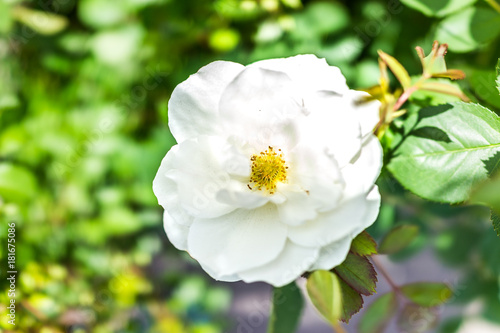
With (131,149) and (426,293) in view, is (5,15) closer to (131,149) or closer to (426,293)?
(131,149)

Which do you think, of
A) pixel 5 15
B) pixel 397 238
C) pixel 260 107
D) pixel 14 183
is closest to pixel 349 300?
pixel 397 238

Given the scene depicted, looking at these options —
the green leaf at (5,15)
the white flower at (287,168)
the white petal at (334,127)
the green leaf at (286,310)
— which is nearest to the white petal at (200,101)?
the white flower at (287,168)

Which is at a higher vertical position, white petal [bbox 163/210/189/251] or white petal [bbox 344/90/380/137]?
white petal [bbox 344/90/380/137]

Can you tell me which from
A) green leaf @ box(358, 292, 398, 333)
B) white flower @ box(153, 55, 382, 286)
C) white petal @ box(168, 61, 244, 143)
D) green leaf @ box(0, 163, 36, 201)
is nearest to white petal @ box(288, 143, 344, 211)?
white flower @ box(153, 55, 382, 286)

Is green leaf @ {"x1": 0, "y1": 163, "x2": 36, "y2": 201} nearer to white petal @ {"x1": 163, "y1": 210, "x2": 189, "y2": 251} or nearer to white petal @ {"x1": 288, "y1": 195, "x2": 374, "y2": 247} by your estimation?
white petal @ {"x1": 163, "y1": 210, "x2": 189, "y2": 251}

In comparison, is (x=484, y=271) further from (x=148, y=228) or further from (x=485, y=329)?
(x=148, y=228)

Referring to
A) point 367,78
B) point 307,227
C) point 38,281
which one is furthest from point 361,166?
point 38,281

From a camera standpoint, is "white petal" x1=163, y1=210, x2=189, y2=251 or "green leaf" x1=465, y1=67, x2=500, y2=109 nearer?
"white petal" x1=163, y1=210, x2=189, y2=251
